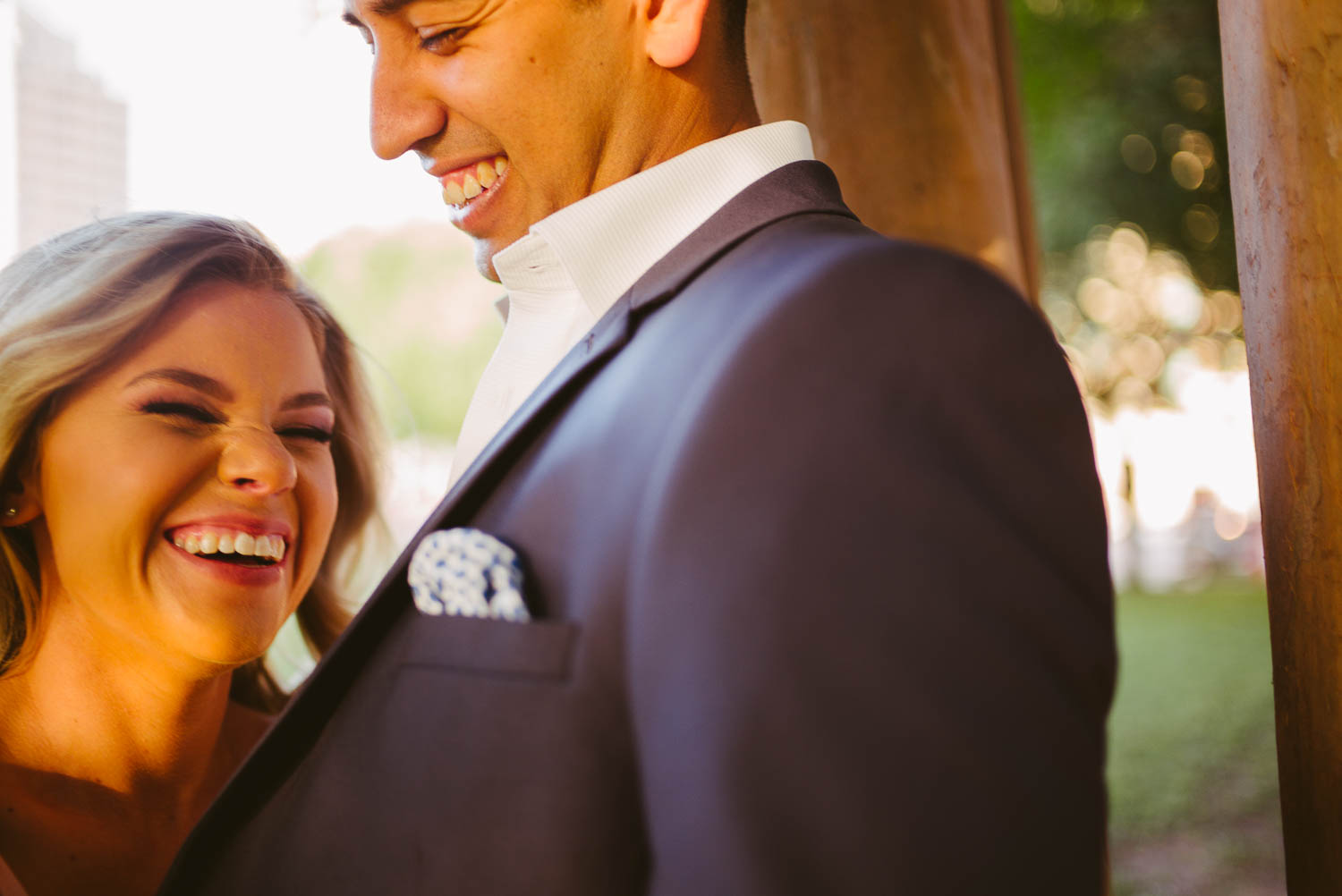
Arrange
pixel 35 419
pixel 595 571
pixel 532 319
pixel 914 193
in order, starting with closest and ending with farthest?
pixel 595 571, pixel 532 319, pixel 35 419, pixel 914 193

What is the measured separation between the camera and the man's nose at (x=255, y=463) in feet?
6.51

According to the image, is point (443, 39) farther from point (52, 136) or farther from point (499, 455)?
point (52, 136)

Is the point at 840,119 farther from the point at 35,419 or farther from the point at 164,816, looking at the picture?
the point at 164,816

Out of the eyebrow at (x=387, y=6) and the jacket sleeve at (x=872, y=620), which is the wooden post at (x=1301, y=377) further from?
the eyebrow at (x=387, y=6)

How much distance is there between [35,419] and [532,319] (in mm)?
1050

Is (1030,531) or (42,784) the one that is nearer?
(1030,531)

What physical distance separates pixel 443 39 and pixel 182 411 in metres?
0.94

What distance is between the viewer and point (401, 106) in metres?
1.52

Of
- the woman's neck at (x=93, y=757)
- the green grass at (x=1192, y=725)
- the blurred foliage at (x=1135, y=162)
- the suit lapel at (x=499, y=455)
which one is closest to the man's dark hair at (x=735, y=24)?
the suit lapel at (x=499, y=455)

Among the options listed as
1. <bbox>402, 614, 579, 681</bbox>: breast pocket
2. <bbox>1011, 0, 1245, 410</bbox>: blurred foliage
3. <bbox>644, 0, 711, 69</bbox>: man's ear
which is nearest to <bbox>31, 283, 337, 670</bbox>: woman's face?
<bbox>402, 614, 579, 681</bbox>: breast pocket

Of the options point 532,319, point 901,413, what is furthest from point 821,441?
point 532,319

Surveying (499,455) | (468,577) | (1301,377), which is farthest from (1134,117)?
(468,577)

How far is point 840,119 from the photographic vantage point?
2.83m

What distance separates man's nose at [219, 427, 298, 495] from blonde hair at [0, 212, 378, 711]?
273 millimetres
